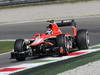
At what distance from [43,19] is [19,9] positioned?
14.0 feet

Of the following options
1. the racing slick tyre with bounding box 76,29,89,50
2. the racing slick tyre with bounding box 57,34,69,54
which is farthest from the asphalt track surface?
the racing slick tyre with bounding box 57,34,69,54

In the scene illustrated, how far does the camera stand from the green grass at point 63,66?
7.39m

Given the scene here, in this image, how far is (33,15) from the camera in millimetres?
33906

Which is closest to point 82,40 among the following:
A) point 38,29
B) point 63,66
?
point 63,66

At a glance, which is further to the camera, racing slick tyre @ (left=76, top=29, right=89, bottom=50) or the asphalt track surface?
the asphalt track surface

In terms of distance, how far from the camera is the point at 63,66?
8.18 m

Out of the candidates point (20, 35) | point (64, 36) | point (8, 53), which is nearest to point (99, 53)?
point (64, 36)

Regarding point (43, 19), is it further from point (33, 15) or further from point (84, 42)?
point (84, 42)

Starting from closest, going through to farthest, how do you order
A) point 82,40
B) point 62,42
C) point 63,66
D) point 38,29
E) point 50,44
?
point 63,66, point 62,42, point 50,44, point 82,40, point 38,29

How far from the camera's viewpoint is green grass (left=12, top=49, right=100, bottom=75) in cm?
739

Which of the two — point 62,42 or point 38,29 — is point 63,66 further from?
point 38,29

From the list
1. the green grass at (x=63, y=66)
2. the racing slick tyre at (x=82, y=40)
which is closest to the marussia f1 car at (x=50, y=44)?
the racing slick tyre at (x=82, y=40)

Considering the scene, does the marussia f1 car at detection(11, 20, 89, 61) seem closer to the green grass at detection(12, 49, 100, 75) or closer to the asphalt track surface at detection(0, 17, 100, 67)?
the green grass at detection(12, 49, 100, 75)

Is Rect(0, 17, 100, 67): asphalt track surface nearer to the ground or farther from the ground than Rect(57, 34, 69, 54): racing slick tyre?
nearer to the ground
